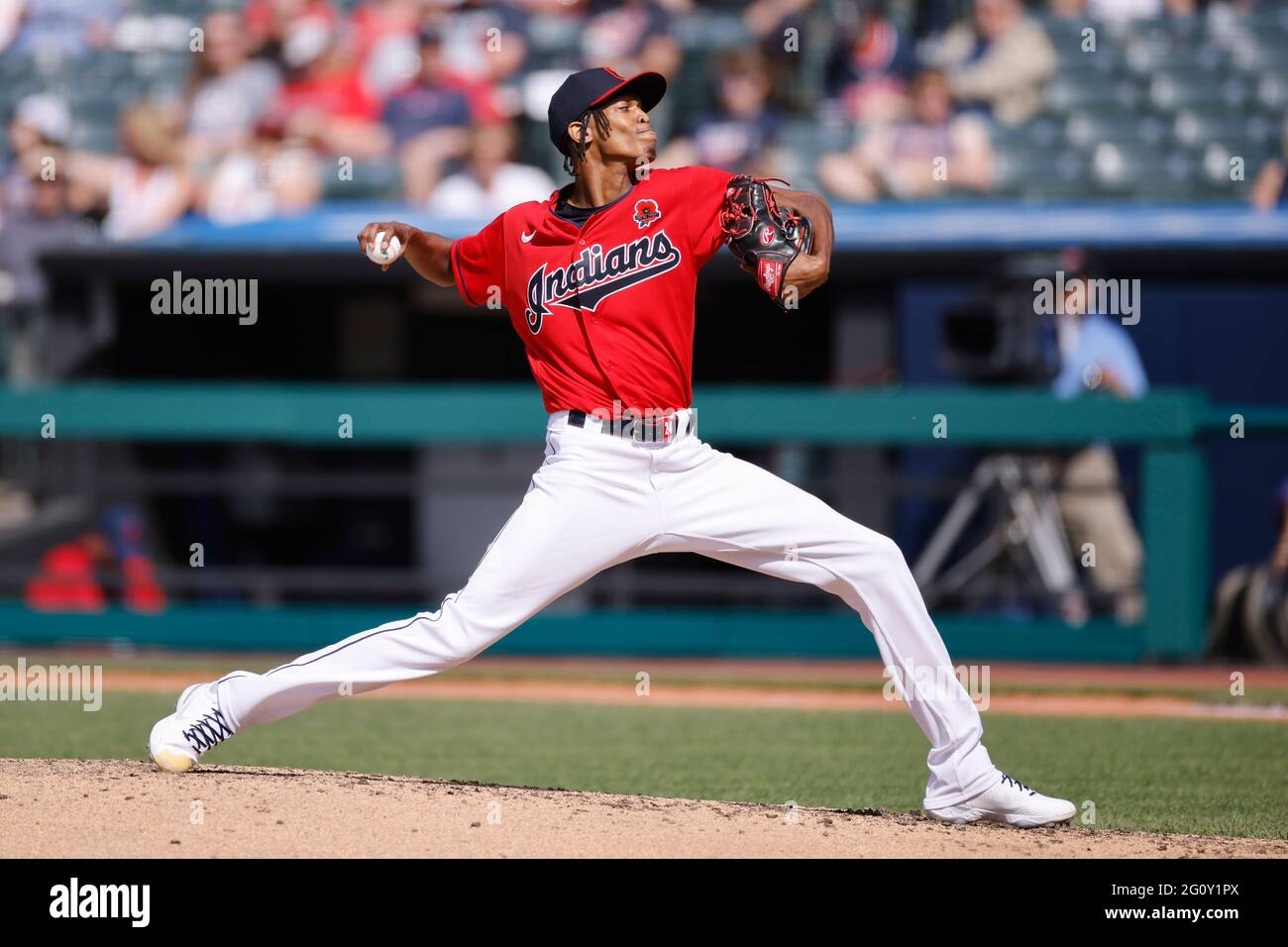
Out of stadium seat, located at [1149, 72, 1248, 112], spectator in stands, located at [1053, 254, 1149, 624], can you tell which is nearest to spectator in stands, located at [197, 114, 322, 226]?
spectator in stands, located at [1053, 254, 1149, 624]

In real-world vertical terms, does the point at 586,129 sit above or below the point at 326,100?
below

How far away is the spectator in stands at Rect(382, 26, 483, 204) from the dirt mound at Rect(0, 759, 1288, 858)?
6369 millimetres

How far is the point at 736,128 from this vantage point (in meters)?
10.5

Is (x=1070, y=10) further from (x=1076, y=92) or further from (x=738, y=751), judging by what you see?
(x=738, y=751)

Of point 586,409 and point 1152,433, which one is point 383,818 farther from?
point 1152,433

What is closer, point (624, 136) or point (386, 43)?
point (624, 136)

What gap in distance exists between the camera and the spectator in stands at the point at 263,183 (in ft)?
33.8

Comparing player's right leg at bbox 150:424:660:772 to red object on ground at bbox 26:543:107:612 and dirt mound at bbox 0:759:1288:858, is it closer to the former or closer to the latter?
dirt mound at bbox 0:759:1288:858

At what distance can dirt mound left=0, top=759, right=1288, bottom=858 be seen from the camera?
12.5ft

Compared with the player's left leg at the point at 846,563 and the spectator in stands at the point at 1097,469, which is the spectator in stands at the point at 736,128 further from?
the player's left leg at the point at 846,563

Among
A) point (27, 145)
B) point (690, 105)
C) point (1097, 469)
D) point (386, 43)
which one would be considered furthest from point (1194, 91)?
point (27, 145)

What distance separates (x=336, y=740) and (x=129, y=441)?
13.5 feet

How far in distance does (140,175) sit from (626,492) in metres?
7.66

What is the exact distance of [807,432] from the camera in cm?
876
